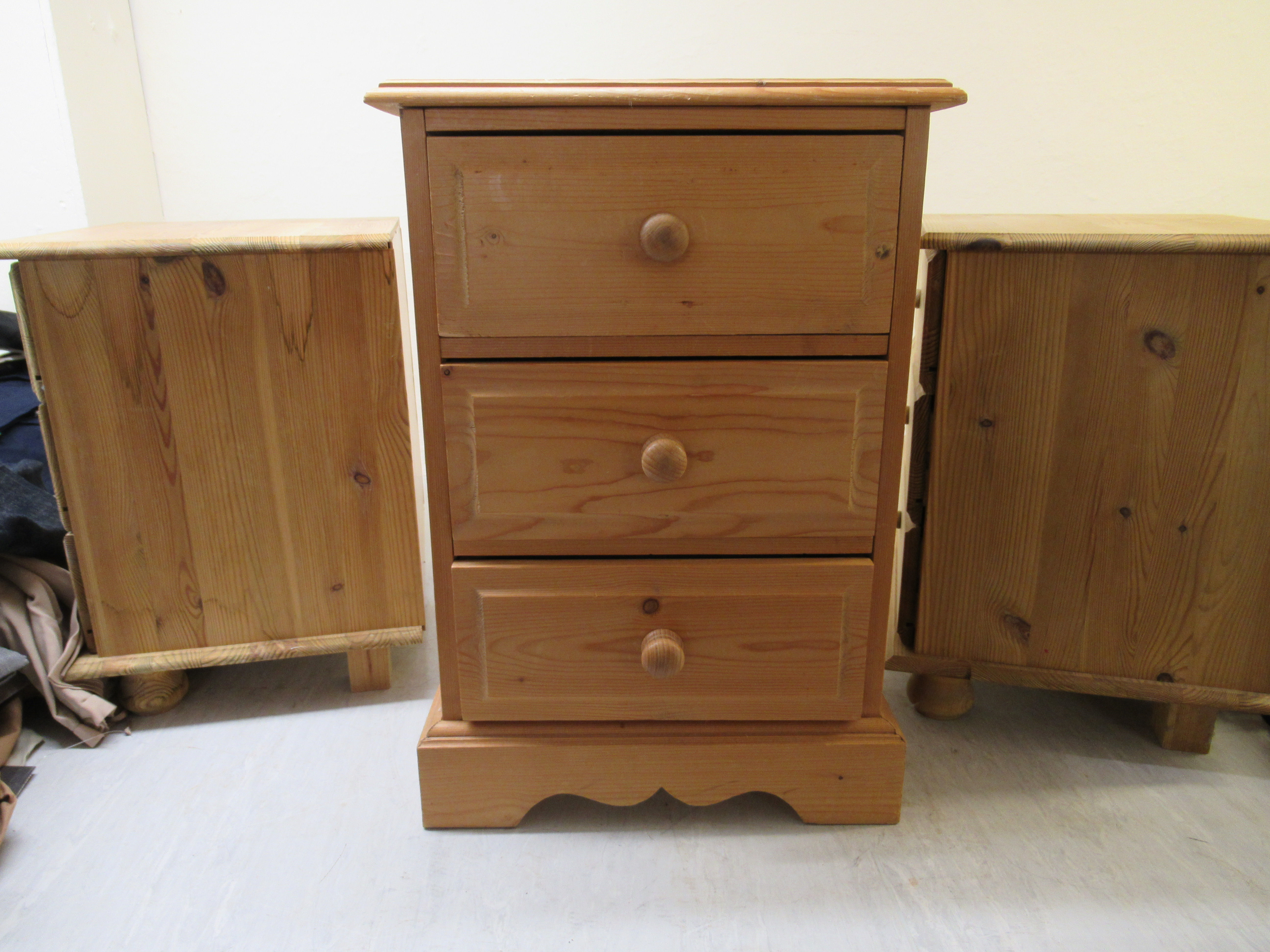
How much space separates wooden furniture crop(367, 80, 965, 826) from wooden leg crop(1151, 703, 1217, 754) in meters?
0.43

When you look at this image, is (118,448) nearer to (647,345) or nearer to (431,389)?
(431,389)

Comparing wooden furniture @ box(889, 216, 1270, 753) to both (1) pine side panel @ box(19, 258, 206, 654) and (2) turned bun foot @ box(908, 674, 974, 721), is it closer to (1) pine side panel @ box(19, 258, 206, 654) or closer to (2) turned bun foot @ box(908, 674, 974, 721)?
(2) turned bun foot @ box(908, 674, 974, 721)

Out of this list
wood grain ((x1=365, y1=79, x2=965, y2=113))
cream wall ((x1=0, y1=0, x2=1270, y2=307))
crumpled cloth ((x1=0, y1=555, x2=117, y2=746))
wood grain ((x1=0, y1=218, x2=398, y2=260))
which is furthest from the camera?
cream wall ((x1=0, y1=0, x2=1270, y2=307))

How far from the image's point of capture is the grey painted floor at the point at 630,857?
2.74 feet

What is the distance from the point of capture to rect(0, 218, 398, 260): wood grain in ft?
3.26

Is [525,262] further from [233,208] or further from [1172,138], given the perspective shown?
[1172,138]

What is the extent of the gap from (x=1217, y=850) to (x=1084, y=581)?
319 mm

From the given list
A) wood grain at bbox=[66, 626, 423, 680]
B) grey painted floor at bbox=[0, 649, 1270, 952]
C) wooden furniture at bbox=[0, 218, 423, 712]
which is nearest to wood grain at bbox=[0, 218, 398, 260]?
wooden furniture at bbox=[0, 218, 423, 712]

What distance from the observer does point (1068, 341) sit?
0.99 metres

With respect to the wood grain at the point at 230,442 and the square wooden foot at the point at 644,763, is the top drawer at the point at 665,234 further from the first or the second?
the square wooden foot at the point at 644,763

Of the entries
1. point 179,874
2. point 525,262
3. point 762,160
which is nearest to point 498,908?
point 179,874

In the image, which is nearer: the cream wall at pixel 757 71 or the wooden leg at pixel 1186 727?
the wooden leg at pixel 1186 727

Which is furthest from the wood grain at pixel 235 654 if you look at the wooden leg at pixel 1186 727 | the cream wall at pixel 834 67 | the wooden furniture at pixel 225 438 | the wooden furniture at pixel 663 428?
the wooden leg at pixel 1186 727

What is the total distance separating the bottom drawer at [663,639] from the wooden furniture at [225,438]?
30cm
